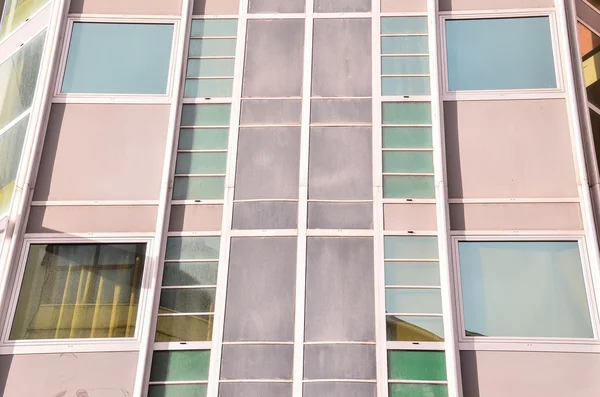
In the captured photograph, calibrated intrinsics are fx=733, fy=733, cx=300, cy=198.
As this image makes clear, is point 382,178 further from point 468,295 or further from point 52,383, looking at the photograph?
point 52,383

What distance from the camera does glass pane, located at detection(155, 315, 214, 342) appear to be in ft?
33.2

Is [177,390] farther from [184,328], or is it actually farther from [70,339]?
[70,339]

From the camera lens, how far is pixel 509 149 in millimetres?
11094

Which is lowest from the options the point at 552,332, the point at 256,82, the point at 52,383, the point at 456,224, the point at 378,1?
the point at 52,383

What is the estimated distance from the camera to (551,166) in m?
11.0

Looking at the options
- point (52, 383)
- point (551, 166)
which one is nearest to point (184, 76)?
point (52, 383)

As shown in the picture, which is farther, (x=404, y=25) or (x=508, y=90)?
(x=404, y=25)

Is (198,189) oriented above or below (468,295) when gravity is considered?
above

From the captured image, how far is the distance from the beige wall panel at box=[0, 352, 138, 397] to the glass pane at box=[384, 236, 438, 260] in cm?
384

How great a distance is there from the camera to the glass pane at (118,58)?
1175 centimetres

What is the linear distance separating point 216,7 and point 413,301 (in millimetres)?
5915

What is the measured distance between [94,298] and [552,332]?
6429 mm

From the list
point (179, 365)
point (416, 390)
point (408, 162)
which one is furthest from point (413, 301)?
point (179, 365)

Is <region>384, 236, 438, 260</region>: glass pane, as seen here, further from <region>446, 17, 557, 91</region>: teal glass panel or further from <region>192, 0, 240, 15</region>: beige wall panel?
<region>192, 0, 240, 15</region>: beige wall panel
